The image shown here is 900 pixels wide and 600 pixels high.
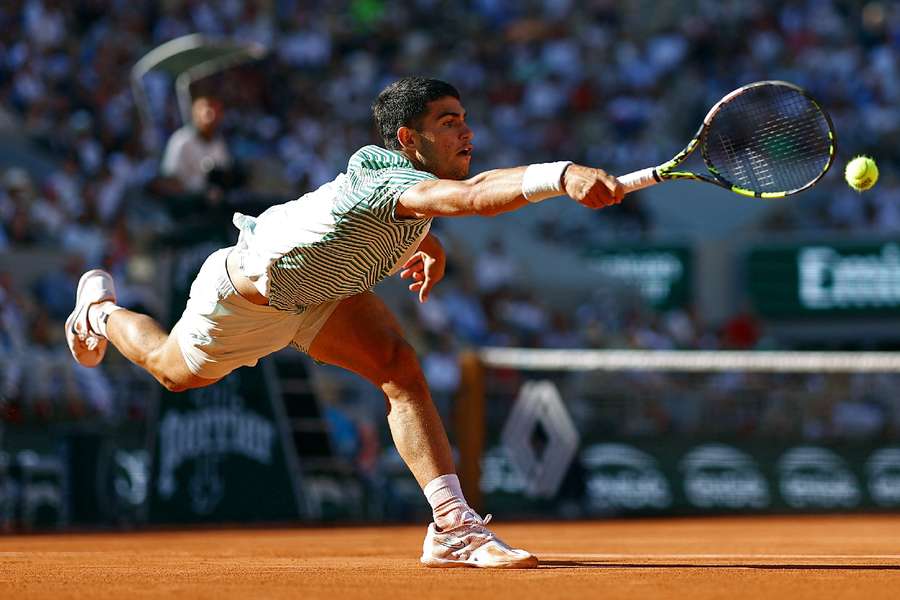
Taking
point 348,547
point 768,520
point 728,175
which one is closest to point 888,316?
point 768,520

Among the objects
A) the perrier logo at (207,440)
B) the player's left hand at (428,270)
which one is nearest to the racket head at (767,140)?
the player's left hand at (428,270)

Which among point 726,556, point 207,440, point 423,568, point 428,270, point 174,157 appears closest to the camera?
point 423,568

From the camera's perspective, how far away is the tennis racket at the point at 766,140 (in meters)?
5.98

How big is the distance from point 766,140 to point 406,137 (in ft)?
5.09

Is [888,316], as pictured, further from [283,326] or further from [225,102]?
[283,326]

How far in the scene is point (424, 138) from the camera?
6137 millimetres

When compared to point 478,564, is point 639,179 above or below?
above

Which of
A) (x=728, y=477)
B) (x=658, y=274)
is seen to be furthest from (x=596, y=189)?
(x=658, y=274)

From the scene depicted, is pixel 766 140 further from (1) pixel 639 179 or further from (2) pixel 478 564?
(2) pixel 478 564

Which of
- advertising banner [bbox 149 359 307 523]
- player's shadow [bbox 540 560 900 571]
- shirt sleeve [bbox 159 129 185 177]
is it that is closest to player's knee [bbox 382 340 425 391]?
player's shadow [bbox 540 560 900 571]

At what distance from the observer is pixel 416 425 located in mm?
6406

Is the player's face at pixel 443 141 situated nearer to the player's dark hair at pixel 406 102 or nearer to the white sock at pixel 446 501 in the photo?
the player's dark hair at pixel 406 102

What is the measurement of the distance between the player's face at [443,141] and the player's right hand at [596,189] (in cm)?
104

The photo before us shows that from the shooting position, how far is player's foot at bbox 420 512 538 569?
620 cm
